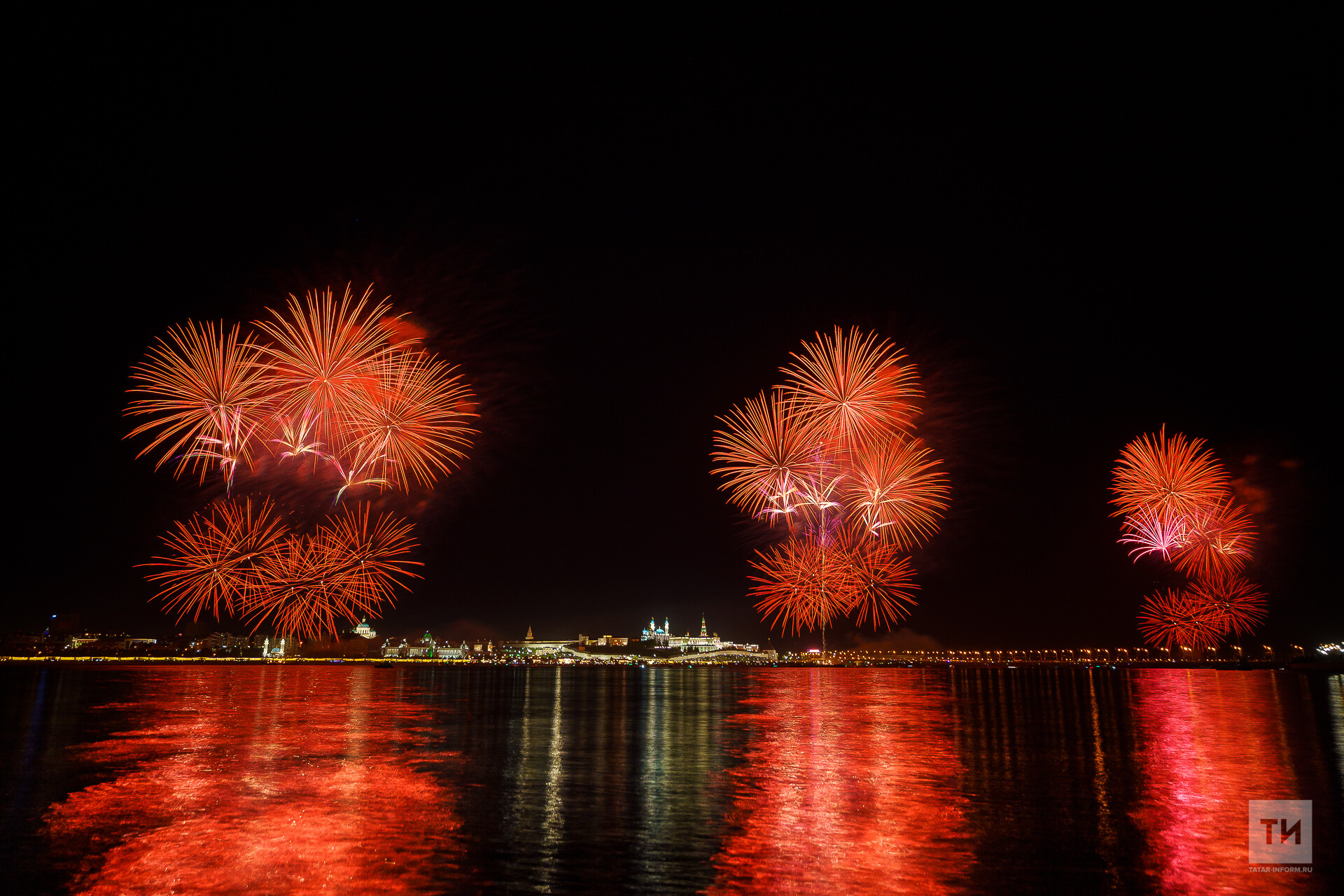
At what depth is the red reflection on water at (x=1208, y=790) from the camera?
948 centimetres

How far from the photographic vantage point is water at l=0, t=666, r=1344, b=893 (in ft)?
30.2

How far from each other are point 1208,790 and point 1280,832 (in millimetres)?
3140

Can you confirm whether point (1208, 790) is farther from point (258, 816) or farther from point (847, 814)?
point (258, 816)

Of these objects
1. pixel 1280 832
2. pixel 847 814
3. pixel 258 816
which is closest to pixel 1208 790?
pixel 1280 832

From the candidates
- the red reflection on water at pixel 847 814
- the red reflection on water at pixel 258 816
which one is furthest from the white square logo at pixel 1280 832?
the red reflection on water at pixel 258 816

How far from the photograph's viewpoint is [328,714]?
2939cm

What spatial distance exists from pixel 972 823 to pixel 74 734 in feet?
79.7

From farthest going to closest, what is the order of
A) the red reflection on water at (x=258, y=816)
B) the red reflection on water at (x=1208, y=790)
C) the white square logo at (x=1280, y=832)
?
the white square logo at (x=1280, y=832) → the red reflection on water at (x=1208, y=790) → the red reflection on water at (x=258, y=816)

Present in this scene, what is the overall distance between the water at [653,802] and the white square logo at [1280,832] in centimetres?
22

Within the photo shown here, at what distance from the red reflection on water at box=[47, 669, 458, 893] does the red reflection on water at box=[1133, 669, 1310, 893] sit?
9020mm

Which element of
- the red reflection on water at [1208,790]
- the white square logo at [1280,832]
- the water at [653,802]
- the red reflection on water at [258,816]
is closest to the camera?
the red reflection on water at [258,816]

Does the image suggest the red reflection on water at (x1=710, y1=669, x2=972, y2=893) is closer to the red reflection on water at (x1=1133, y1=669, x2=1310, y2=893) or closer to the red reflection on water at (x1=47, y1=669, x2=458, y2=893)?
the red reflection on water at (x1=1133, y1=669, x2=1310, y2=893)

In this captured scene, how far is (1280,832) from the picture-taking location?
460 inches

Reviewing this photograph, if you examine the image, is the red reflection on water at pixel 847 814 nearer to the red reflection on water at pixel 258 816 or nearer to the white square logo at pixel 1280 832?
the white square logo at pixel 1280 832
